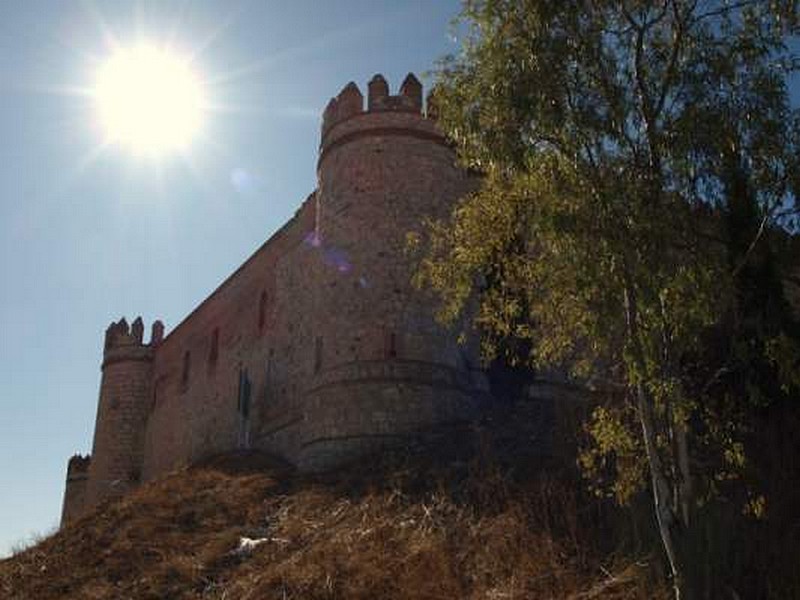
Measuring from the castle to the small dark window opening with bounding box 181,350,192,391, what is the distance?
14.2ft

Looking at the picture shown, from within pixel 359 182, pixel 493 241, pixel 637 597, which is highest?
pixel 359 182

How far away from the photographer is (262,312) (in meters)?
23.3

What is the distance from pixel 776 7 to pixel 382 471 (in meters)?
9.23

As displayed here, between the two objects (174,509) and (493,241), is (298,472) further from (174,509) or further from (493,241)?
(493,241)

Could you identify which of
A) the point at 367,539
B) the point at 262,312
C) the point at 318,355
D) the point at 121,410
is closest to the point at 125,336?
the point at 121,410

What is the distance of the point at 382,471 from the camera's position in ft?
45.2

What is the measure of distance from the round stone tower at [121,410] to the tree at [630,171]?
25.1 meters

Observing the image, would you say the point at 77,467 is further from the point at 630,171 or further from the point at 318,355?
the point at 630,171

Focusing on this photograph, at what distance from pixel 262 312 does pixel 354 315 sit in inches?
302

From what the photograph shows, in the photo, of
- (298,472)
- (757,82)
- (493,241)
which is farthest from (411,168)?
(757,82)

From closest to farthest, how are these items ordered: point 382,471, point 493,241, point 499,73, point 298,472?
point 499,73
point 493,241
point 382,471
point 298,472

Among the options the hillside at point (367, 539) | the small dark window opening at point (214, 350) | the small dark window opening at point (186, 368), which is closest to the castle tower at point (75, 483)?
the small dark window opening at point (186, 368)

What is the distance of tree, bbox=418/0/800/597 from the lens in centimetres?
703

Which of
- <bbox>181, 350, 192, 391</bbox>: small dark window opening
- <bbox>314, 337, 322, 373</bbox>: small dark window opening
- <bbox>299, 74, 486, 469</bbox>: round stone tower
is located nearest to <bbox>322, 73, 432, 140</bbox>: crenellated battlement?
<bbox>299, 74, 486, 469</bbox>: round stone tower
